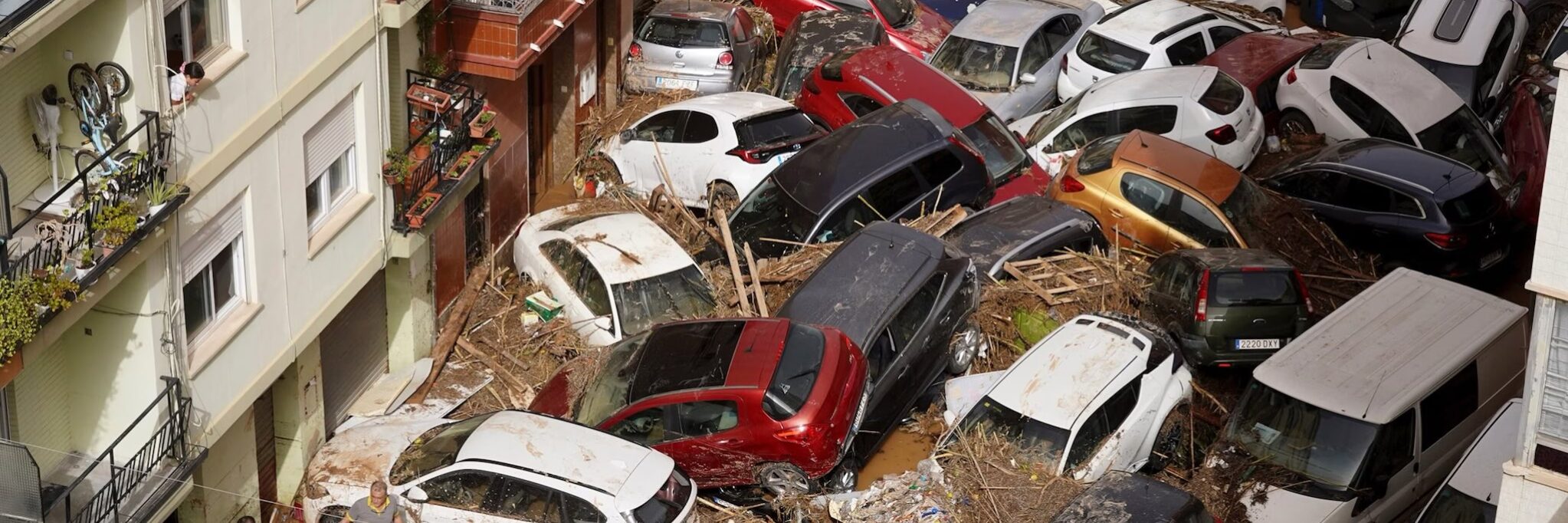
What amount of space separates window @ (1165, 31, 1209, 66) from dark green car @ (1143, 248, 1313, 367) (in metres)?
6.85

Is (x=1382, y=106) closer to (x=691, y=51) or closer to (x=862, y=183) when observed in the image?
(x=862, y=183)

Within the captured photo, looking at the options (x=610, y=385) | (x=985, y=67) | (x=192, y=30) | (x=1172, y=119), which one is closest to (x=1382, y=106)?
(x=1172, y=119)

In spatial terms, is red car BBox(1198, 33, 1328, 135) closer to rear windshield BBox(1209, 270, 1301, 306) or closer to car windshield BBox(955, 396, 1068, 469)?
rear windshield BBox(1209, 270, 1301, 306)

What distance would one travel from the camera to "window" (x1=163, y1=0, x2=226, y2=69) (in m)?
12.3

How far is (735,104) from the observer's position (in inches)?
801

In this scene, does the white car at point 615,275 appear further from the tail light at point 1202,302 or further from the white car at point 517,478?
the tail light at point 1202,302

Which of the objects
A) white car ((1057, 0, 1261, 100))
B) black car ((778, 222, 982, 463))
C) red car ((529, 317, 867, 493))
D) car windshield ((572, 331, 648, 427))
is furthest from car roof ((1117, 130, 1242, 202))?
car windshield ((572, 331, 648, 427))

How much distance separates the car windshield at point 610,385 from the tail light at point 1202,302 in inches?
210

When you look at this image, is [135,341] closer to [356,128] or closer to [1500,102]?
[356,128]

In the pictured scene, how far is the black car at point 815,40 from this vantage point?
22.5 meters

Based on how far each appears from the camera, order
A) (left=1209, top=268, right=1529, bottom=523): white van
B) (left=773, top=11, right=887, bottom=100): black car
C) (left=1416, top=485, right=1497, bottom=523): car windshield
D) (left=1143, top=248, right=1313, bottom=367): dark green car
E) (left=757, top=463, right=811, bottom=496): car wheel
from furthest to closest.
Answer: (left=773, top=11, right=887, bottom=100): black car → (left=1143, top=248, right=1313, bottom=367): dark green car → (left=757, top=463, right=811, bottom=496): car wheel → (left=1209, top=268, right=1529, bottom=523): white van → (left=1416, top=485, right=1497, bottom=523): car windshield

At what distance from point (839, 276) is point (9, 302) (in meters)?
7.75

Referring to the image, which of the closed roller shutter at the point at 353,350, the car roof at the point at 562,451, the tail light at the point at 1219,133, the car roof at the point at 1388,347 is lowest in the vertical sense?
the closed roller shutter at the point at 353,350

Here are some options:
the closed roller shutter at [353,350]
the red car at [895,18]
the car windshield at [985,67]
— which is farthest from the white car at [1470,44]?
the closed roller shutter at [353,350]
